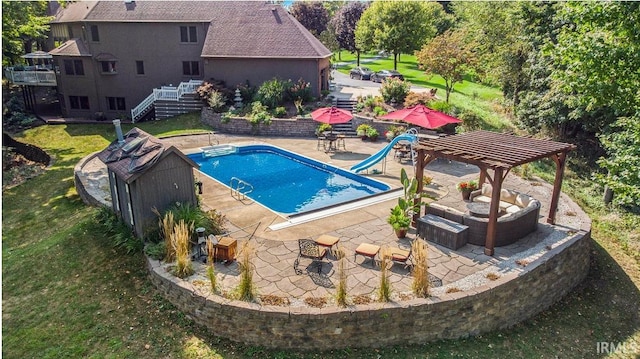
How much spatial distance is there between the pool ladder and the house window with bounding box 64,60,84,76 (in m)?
21.2

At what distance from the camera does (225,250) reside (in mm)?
10664

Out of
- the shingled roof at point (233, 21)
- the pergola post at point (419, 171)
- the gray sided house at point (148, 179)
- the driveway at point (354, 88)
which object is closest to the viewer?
the gray sided house at point (148, 179)

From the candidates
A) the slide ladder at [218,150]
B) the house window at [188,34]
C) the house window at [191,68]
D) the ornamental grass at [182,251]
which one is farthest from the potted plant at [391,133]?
the house window at [188,34]

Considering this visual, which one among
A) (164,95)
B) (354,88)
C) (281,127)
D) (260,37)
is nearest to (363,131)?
(281,127)

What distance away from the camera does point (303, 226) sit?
13.0m

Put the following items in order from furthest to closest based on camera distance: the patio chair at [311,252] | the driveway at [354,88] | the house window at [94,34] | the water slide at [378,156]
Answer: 1. the driveway at [354,88]
2. the house window at [94,34]
3. the water slide at [378,156]
4. the patio chair at [311,252]

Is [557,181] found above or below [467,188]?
above

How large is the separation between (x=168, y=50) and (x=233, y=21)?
16.9ft

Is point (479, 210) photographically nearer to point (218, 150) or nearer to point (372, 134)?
point (372, 134)

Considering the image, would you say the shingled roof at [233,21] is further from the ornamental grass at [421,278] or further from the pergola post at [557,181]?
the ornamental grass at [421,278]

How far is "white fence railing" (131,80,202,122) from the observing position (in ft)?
98.3

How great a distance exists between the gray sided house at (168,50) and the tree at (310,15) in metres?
21.9

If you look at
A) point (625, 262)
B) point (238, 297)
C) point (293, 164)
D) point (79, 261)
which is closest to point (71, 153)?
point (293, 164)

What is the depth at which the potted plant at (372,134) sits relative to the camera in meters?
23.5
